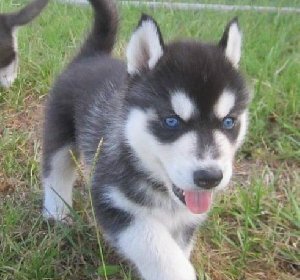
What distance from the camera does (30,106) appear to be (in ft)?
16.6

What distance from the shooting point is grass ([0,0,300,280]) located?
11.5 ft

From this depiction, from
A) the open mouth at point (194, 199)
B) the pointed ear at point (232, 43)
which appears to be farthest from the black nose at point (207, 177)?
the pointed ear at point (232, 43)

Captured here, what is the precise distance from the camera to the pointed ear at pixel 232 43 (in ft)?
10.4

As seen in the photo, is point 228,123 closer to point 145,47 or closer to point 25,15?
point 145,47

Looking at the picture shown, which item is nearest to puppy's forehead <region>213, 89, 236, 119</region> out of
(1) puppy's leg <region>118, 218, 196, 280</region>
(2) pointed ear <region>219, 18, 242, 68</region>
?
(2) pointed ear <region>219, 18, 242, 68</region>

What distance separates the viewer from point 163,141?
9.73 feet

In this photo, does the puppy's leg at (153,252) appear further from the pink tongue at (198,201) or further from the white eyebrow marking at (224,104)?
the white eyebrow marking at (224,104)

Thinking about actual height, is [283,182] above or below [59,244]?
below

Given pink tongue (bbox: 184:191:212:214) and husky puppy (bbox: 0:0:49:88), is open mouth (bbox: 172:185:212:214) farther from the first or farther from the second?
husky puppy (bbox: 0:0:49:88)

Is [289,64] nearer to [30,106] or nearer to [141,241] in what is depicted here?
[30,106]

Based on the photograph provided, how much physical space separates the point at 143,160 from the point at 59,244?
0.70 meters

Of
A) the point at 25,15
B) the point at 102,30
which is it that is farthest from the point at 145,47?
the point at 25,15

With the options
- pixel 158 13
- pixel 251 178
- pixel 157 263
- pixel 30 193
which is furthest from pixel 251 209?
pixel 158 13

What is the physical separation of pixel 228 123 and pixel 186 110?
24cm
